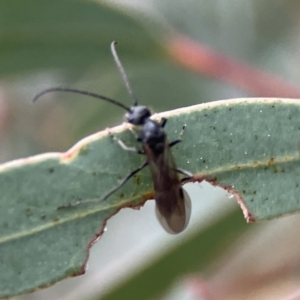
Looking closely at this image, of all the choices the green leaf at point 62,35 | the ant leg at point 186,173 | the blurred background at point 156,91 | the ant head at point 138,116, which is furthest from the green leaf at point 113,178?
the green leaf at point 62,35

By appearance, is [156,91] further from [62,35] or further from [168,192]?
[168,192]

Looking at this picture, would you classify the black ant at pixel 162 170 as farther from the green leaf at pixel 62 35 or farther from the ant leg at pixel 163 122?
the green leaf at pixel 62 35

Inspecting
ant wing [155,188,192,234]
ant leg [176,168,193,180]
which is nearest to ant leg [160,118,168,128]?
ant leg [176,168,193,180]

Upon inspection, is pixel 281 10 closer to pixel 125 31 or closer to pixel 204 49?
pixel 204 49

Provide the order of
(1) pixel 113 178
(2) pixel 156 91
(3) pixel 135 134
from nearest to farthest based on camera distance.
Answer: (1) pixel 113 178
(3) pixel 135 134
(2) pixel 156 91

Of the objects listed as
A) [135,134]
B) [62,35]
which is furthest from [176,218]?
[62,35]

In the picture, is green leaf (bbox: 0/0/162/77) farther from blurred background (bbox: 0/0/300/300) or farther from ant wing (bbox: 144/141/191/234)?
ant wing (bbox: 144/141/191/234)
